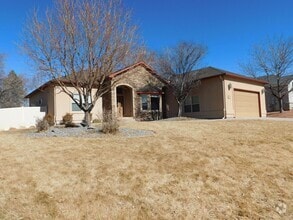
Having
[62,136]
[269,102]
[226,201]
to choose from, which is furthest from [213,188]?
[269,102]

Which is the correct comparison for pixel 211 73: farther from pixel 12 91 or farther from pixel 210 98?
pixel 12 91

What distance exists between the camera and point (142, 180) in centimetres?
641

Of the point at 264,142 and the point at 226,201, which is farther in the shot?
the point at 264,142

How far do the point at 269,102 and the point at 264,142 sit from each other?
3539 centimetres

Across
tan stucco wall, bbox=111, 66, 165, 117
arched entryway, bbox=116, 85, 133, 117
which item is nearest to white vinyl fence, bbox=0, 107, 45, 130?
arched entryway, bbox=116, 85, 133, 117

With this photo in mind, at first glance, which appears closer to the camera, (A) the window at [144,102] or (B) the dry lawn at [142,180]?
(B) the dry lawn at [142,180]

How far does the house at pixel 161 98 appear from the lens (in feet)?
70.4

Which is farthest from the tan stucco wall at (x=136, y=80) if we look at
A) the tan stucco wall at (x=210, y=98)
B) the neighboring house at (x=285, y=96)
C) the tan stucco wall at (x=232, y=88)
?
the neighboring house at (x=285, y=96)

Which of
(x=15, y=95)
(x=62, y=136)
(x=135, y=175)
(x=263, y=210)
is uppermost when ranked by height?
(x=15, y=95)

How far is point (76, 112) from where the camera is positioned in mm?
21312

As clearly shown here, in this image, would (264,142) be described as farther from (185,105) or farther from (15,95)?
(15,95)

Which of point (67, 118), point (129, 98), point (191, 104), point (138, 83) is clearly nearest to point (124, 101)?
point (129, 98)

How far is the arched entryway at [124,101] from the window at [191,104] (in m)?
4.94

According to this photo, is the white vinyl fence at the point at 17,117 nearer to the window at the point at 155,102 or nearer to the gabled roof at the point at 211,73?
the window at the point at 155,102
